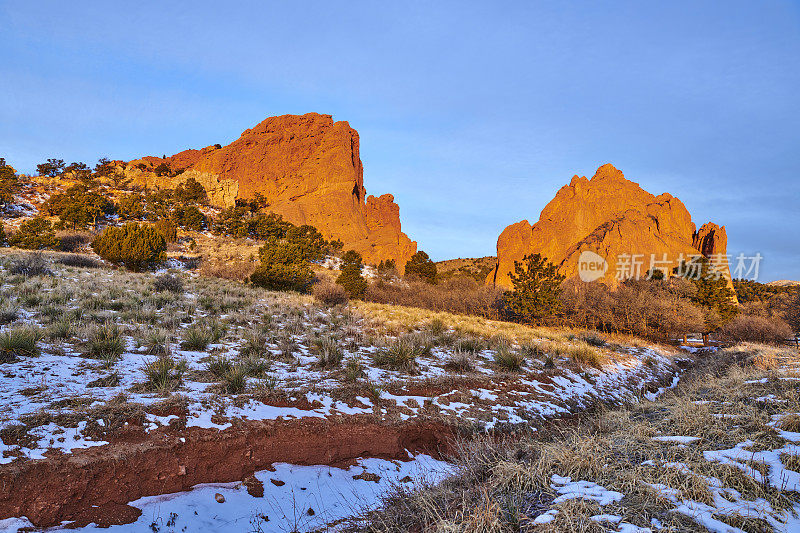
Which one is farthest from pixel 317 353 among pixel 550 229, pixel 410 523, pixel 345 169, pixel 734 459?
pixel 345 169

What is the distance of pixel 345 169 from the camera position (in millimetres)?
91250

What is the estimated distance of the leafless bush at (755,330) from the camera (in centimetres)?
2792

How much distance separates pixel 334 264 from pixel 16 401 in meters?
48.8

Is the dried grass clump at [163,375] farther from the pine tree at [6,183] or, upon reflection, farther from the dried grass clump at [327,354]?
the pine tree at [6,183]

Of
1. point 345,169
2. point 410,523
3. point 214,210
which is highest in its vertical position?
point 345,169

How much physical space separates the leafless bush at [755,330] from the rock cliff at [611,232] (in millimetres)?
23755

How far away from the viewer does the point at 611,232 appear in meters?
60.3

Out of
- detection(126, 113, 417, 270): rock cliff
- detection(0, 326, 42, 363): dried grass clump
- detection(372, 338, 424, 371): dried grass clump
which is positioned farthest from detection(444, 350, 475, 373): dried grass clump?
detection(126, 113, 417, 270): rock cliff

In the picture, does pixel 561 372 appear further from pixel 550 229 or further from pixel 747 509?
pixel 550 229

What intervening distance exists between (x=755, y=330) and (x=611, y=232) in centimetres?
3430

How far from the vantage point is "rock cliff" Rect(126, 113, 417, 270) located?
80250mm

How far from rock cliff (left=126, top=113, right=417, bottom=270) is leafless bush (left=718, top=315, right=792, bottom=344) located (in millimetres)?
56875

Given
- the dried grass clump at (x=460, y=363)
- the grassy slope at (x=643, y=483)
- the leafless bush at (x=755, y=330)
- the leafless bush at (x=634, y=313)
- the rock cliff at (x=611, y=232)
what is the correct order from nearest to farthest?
the grassy slope at (x=643, y=483)
the dried grass clump at (x=460, y=363)
the leafless bush at (x=634, y=313)
the leafless bush at (x=755, y=330)
the rock cliff at (x=611, y=232)

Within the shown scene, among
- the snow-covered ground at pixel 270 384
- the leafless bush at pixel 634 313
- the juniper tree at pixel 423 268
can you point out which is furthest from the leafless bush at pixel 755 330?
the juniper tree at pixel 423 268
